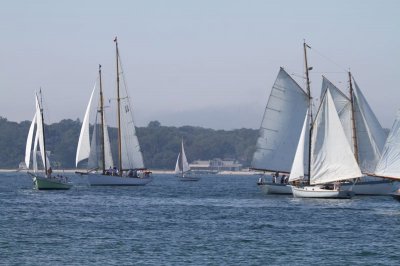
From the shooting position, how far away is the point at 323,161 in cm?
9912

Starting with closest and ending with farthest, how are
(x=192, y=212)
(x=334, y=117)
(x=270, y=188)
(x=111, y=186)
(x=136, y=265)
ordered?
1. (x=136, y=265)
2. (x=192, y=212)
3. (x=334, y=117)
4. (x=270, y=188)
5. (x=111, y=186)

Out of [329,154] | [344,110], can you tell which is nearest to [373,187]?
[344,110]

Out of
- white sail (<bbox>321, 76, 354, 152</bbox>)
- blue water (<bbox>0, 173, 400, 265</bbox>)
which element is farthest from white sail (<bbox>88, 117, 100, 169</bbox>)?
white sail (<bbox>321, 76, 354, 152</bbox>)

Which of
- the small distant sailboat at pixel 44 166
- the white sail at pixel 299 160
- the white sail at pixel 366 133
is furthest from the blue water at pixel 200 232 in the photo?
the small distant sailboat at pixel 44 166

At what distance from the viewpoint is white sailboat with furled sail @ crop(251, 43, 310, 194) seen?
10938 cm

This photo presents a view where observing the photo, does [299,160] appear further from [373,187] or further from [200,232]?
[200,232]

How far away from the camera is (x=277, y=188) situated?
111188mm

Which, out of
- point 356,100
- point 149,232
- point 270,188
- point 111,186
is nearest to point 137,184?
point 111,186

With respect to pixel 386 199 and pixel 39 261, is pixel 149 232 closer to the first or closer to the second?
pixel 39 261

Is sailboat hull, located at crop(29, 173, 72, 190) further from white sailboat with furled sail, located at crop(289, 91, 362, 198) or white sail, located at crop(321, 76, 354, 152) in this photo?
white sailboat with furled sail, located at crop(289, 91, 362, 198)

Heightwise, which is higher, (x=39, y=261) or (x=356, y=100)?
(x=356, y=100)

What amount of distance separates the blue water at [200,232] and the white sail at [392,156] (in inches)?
125

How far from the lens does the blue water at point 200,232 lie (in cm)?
5581

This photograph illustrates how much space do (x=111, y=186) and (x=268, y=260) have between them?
82116mm
